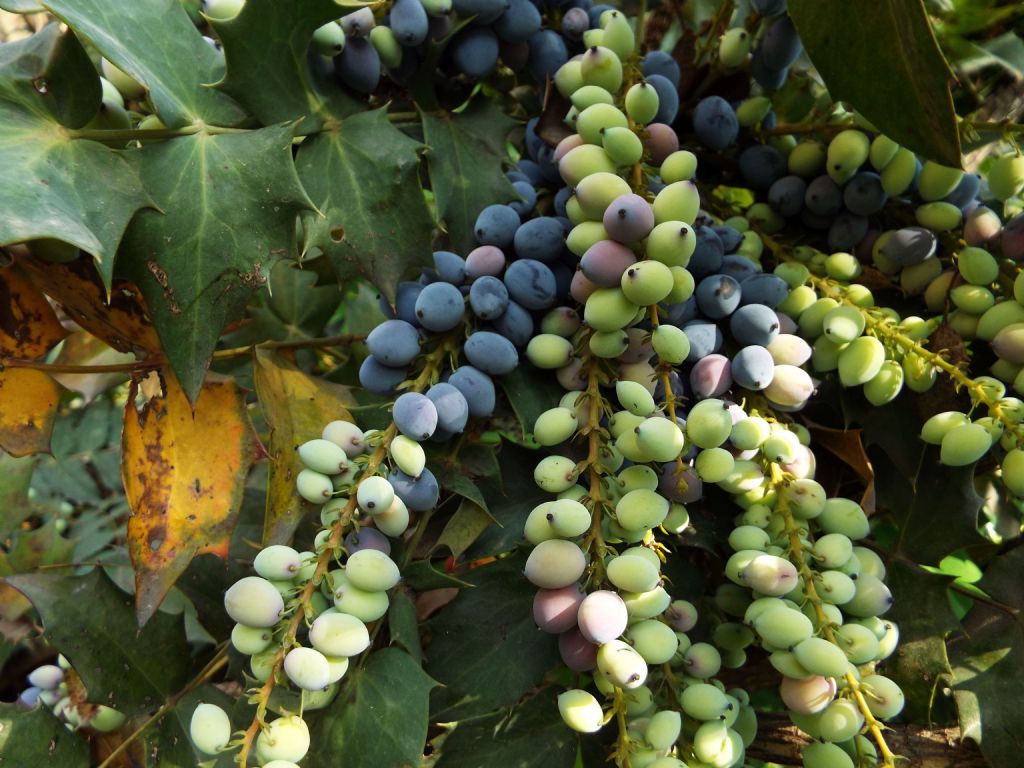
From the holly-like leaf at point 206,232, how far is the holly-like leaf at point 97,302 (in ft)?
0.29

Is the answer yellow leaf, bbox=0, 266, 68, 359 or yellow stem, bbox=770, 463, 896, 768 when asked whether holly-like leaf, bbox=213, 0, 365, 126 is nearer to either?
yellow leaf, bbox=0, 266, 68, 359

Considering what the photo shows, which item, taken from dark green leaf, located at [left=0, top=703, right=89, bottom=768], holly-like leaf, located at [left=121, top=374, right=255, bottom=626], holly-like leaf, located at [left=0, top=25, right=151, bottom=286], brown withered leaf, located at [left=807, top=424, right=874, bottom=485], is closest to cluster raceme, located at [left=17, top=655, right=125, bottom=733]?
dark green leaf, located at [left=0, top=703, right=89, bottom=768]

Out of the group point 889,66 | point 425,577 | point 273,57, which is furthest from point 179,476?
point 889,66

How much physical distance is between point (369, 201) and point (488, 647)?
13.5 inches

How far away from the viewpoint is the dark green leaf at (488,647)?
1.69 feet

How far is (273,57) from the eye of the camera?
1.80 ft

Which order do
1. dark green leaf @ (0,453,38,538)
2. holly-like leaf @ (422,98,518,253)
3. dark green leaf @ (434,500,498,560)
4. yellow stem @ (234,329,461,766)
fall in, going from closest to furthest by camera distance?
Result: yellow stem @ (234,329,461,766) < dark green leaf @ (434,500,498,560) < holly-like leaf @ (422,98,518,253) < dark green leaf @ (0,453,38,538)

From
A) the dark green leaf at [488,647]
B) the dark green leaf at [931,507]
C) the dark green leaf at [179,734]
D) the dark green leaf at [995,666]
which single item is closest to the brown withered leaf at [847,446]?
the dark green leaf at [931,507]

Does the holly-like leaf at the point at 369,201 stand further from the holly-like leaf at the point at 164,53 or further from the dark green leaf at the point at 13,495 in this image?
the dark green leaf at the point at 13,495

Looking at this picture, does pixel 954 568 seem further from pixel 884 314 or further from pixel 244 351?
pixel 244 351

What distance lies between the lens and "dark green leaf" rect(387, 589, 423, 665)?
493 mm

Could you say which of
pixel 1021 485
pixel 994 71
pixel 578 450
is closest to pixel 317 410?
pixel 578 450

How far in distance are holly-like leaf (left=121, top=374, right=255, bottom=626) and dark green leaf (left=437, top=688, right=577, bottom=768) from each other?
0.73ft

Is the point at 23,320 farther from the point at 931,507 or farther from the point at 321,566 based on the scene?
the point at 931,507
